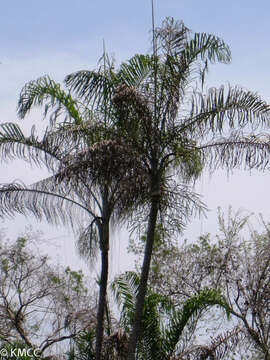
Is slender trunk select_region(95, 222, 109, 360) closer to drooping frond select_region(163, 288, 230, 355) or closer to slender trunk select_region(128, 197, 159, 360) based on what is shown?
slender trunk select_region(128, 197, 159, 360)

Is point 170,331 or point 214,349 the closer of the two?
point 214,349

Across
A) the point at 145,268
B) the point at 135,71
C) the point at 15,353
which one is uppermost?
the point at 135,71

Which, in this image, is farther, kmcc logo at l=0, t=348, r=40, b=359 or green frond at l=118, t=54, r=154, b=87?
green frond at l=118, t=54, r=154, b=87

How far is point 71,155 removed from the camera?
7.55 m

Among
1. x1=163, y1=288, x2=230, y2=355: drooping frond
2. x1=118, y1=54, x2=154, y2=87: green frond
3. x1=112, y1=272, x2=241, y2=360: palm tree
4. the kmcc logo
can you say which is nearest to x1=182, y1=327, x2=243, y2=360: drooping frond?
x1=112, y1=272, x2=241, y2=360: palm tree

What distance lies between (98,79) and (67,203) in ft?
6.05

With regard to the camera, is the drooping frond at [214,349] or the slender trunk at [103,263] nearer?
the slender trunk at [103,263]

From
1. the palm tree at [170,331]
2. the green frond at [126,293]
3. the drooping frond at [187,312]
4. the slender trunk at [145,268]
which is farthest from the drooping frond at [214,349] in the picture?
the slender trunk at [145,268]

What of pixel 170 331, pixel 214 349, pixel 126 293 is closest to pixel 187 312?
pixel 170 331

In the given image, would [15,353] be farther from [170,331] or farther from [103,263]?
[170,331]

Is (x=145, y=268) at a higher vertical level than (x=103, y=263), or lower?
lower

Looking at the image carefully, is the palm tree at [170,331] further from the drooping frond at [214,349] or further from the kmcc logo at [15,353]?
the kmcc logo at [15,353]

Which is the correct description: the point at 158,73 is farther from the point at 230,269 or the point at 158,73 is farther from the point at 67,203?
the point at 230,269

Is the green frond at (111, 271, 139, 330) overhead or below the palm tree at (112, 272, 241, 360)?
overhead
